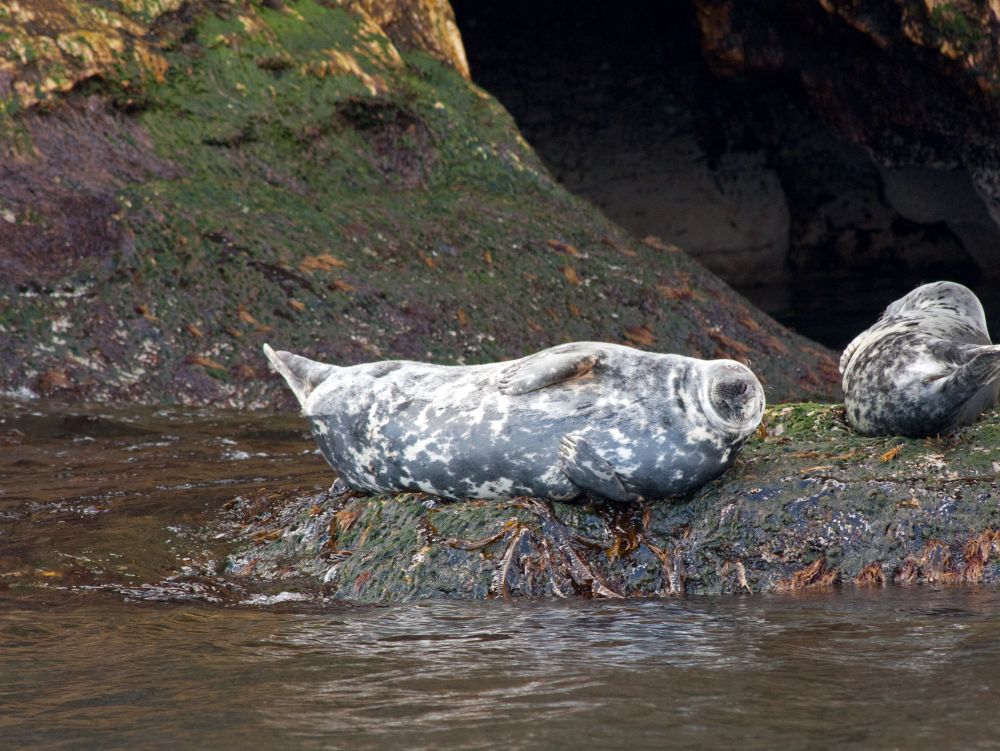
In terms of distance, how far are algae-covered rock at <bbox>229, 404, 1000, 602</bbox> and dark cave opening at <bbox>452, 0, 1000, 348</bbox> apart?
860 centimetres

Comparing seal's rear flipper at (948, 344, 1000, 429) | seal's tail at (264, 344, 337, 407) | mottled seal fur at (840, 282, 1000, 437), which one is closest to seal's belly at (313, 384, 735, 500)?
seal's tail at (264, 344, 337, 407)

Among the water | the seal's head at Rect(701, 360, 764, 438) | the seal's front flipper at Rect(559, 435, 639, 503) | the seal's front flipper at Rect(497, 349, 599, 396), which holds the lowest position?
the water

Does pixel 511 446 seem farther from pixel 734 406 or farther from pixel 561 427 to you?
pixel 734 406

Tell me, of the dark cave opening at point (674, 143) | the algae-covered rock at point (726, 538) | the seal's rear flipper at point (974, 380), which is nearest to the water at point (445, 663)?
the algae-covered rock at point (726, 538)

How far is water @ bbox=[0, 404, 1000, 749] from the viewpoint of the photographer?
2.76 metres

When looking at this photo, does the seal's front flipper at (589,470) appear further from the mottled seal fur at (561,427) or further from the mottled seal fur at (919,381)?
the mottled seal fur at (919,381)

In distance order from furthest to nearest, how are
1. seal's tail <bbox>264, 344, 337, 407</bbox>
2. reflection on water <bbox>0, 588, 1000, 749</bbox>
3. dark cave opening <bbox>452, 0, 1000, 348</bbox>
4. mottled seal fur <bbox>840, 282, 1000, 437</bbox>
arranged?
dark cave opening <bbox>452, 0, 1000, 348</bbox> < seal's tail <bbox>264, 344, 337, 407</bbox> < mottled seal fur <bbox>840, 282, 1000, 437</bbox> < reflection on water <bbox>0, 588, 1000, 749</bbox>

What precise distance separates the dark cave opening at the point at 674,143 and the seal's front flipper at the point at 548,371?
845cm

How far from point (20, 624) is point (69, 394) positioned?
3.51 meters

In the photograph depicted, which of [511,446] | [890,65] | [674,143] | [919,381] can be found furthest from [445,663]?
[674,143]

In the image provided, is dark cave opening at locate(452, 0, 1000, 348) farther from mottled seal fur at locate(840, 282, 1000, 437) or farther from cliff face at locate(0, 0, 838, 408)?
mottled seal fur at locate(840, 282, 1000, 437)

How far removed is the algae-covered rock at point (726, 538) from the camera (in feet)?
13.9

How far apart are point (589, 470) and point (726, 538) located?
49cm

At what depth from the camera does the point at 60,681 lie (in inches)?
127
